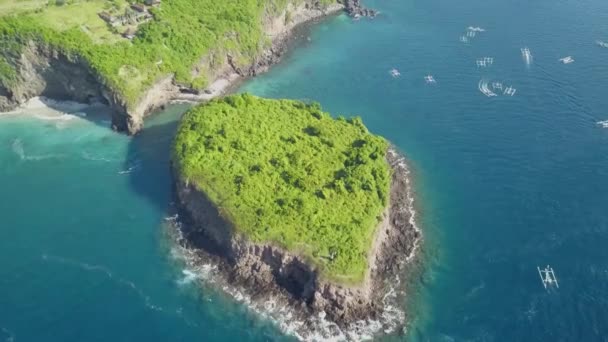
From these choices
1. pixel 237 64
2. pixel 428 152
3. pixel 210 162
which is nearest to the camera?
pixel 210 162

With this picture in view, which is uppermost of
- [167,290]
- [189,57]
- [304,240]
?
[189,57]

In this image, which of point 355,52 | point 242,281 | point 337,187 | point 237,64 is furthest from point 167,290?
point 355,52

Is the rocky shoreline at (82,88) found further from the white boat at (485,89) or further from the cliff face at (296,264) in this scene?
the white boat at (485,89)

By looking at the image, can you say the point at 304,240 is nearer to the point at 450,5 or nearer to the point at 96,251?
the point at 96,251

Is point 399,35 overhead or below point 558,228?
overhead

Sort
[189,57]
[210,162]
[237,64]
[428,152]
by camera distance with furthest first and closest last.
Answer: [237,64] < [189,57] < [428,152] < [210,162]

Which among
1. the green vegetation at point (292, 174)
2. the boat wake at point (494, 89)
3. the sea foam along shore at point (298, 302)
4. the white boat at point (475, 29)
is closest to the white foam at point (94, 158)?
the green vegetation at point (292, 174)

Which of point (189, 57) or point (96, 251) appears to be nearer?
point (96, 251)
